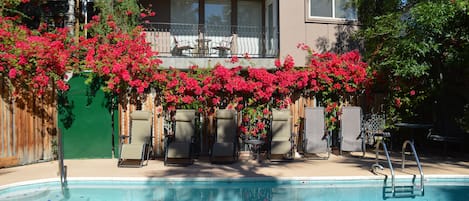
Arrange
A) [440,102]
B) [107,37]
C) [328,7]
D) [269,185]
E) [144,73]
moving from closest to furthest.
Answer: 1. [269,185]
2. [144,73]
3. [440,102]
4. [107,37]
5. [328,7]

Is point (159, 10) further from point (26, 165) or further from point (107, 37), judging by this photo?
point (26, 165)

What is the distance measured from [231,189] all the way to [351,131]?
4317mm

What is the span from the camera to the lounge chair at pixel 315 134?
9289 mm

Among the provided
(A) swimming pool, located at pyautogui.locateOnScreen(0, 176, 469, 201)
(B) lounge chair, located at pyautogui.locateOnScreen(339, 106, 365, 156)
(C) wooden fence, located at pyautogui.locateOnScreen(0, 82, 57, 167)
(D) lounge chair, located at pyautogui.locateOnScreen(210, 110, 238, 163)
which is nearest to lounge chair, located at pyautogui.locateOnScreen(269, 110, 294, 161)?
(D) lounge chair, located at pyautogui.locateOnScreen(210, 110, 238, 163)

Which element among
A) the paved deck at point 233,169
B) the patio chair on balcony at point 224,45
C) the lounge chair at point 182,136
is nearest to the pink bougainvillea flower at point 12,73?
the paved deck at point 233,169

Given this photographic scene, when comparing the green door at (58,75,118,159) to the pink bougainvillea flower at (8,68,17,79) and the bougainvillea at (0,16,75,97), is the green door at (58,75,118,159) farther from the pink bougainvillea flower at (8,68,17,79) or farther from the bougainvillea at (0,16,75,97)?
the pink bougainvillea flower at (8,68,17,79)

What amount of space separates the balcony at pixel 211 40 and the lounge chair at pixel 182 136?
4314 millimetres

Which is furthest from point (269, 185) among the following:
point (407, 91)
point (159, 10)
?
point (159, 10)

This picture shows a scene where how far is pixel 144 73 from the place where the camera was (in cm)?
922

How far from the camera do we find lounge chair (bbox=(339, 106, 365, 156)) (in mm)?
9492

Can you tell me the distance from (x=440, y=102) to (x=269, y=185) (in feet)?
19.0

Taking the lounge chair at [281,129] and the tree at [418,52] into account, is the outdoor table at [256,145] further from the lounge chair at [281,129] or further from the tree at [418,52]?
the tree at [418,52]

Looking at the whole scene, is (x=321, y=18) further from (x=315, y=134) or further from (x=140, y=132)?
(x=140, y=132)

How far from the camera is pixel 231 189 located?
6.66 metres
